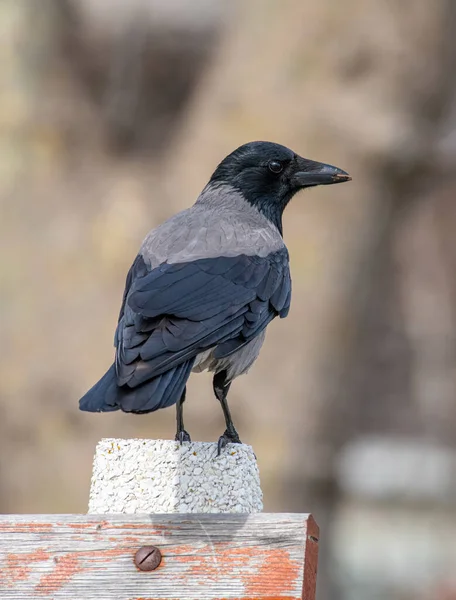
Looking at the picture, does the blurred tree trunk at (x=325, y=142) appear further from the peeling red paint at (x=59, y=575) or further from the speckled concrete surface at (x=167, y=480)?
the peeling red paint at (x=59, y=575)

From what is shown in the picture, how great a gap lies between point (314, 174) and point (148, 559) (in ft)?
6.58

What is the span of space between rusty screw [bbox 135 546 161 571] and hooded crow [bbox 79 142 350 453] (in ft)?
1.19

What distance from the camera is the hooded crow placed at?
3.09m

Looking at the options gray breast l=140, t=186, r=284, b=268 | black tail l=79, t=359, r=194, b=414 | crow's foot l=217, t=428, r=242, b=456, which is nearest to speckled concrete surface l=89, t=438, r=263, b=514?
crow's foot l=217, t=428, r=242, b=456

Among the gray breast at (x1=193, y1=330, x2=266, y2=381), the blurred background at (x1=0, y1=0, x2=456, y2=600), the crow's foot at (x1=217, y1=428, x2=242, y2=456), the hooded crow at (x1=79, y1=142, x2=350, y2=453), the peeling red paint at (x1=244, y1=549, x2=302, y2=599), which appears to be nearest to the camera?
the peeling red paint at (x1=244, y1=549, x2=302, y2=599)

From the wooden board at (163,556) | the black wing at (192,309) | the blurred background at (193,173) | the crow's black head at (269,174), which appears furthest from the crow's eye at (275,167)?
the blurred background at (193,173)

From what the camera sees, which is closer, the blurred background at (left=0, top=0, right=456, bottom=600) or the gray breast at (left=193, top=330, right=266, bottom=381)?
the gray breast at (left=193, top=330, right=266, bottom=381)

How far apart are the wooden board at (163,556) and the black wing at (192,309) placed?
41 cm

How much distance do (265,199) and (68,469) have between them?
3563 mm

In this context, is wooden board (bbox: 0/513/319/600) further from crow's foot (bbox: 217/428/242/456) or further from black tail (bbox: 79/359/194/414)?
crow's foot (bbox: 217/428/242/456)

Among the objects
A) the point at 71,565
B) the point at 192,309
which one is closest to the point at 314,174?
the point at 192,309

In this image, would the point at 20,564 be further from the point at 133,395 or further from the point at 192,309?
the point at 192,309

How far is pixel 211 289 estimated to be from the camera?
355 centimetres

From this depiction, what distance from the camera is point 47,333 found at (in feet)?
24.6
